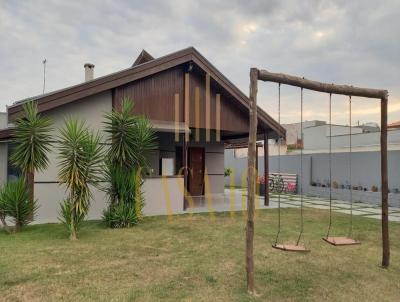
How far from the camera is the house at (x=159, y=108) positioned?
338 inches

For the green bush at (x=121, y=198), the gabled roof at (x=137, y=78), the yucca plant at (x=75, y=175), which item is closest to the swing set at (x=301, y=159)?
the gabled roof at (x=137, y=78)

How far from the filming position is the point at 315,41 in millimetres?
10227

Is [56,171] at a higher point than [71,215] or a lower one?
higher

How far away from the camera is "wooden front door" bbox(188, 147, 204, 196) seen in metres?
15.0

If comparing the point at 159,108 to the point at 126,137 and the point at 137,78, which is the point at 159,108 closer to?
the point at 137,78

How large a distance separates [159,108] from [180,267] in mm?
6128

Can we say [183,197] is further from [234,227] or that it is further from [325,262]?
[325,262]

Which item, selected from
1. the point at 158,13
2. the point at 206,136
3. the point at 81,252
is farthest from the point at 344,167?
the point at 81,252

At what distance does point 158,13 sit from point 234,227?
23.4 feet

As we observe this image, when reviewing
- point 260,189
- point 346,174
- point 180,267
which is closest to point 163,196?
point 180,267

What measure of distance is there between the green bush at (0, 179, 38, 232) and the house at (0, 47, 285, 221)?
1206mm

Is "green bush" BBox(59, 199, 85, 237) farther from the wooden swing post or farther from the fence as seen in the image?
the fence

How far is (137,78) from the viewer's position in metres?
9.45

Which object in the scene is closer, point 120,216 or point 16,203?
point 16,203
